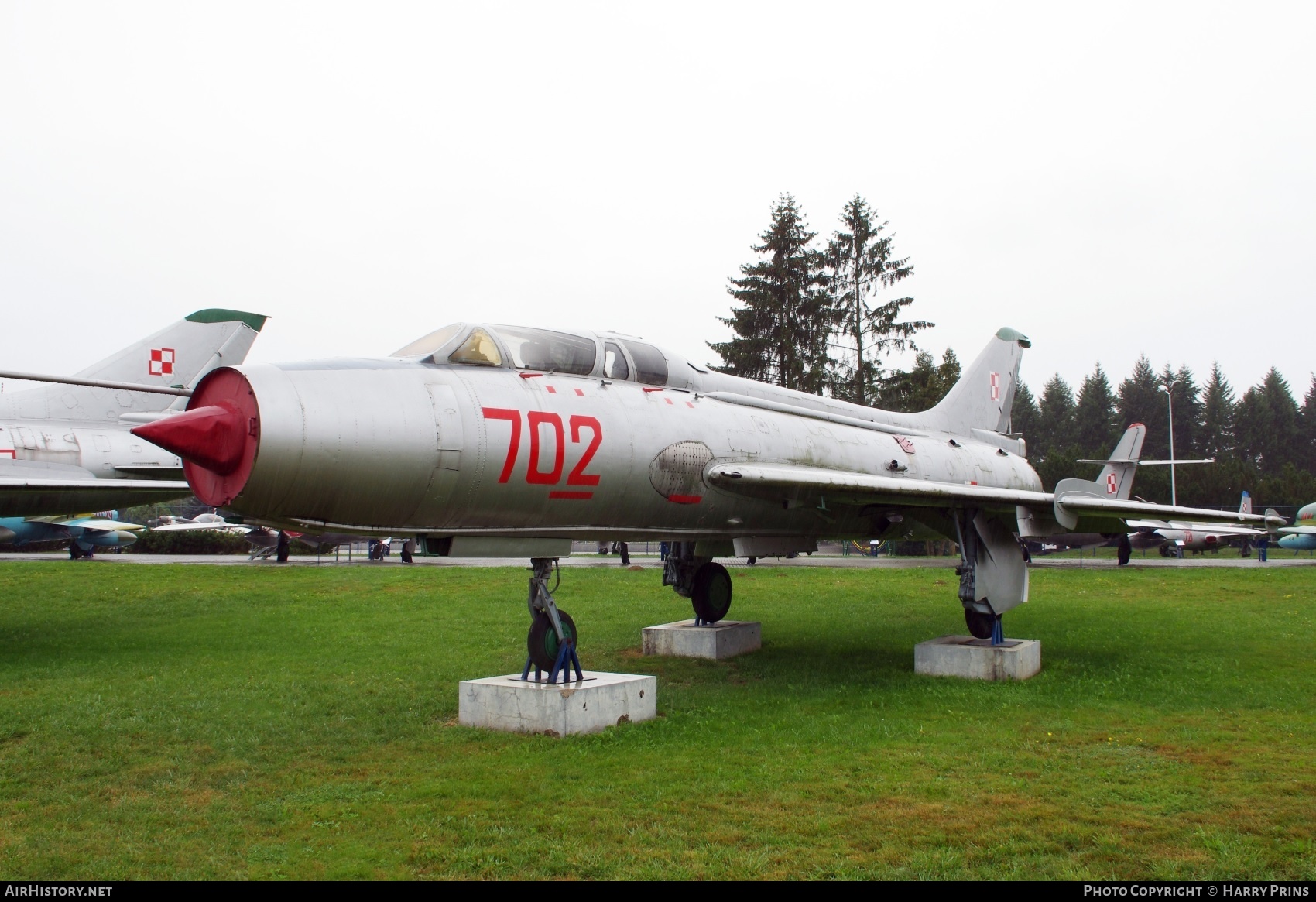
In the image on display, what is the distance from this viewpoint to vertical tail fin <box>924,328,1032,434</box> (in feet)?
42.9

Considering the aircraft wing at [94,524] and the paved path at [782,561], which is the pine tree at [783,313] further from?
the aircraft wing at [94,524]

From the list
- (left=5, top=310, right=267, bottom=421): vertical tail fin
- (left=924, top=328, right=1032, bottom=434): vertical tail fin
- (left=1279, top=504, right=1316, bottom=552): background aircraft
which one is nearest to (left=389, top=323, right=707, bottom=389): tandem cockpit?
(left=924, top=328, right=1032, bottom=434): vertical tail fin

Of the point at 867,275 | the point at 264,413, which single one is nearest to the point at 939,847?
the point at 264,413

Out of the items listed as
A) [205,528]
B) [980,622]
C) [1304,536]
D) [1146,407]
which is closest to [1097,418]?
[1146,407]

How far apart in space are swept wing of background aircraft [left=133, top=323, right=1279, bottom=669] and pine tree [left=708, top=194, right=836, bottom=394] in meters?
25.6

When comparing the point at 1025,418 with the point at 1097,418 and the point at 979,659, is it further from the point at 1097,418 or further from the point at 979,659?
the point at 979,659

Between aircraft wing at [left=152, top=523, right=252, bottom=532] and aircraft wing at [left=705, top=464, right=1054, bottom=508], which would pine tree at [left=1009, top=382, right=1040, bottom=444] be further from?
aircraft wing at [left=705, top=464, right=1054, bottom=508]

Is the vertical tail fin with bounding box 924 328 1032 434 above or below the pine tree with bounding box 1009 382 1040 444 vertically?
below

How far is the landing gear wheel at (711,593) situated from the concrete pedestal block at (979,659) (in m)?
2.56

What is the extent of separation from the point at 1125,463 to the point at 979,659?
61.2 ft

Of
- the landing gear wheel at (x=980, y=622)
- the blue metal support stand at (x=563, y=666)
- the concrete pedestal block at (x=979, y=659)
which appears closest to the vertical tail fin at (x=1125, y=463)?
the landing gear wheel at (x=980, y=622)

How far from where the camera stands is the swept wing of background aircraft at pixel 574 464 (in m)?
5.95

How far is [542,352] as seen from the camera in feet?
25.5

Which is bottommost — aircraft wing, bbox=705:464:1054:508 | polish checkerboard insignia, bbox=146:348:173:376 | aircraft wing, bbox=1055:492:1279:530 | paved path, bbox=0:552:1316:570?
paved path, bbox=0:552:1316:570
